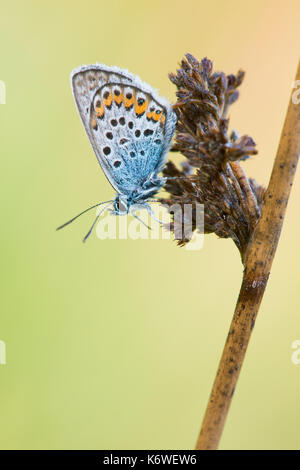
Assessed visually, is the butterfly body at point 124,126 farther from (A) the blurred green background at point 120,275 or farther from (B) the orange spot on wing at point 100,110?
(A) the blurred green background at point 120,275

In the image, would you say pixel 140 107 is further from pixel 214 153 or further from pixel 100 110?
pixel 214 153

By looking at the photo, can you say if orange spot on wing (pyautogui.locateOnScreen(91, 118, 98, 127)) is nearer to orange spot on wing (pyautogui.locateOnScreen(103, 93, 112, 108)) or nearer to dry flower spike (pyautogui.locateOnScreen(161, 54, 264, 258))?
orange spot on wing (pyautogui.locateOnScreen(103, 93, 112, 108))

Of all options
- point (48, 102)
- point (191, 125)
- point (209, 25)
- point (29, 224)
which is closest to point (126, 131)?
point (191, 125)

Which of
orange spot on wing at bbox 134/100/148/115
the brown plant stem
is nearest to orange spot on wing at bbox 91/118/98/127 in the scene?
orange spot on wing at bbox 134/100/148/115

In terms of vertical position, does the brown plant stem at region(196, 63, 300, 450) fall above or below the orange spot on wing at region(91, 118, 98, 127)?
below

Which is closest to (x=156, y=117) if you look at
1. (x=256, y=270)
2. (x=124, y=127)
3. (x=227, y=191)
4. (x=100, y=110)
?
(x=124, y=127)

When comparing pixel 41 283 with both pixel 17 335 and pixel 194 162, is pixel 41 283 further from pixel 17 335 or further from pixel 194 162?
pixel 194 162

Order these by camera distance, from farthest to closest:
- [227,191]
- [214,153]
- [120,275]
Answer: [120,275] < [227,191] < [214,153]
